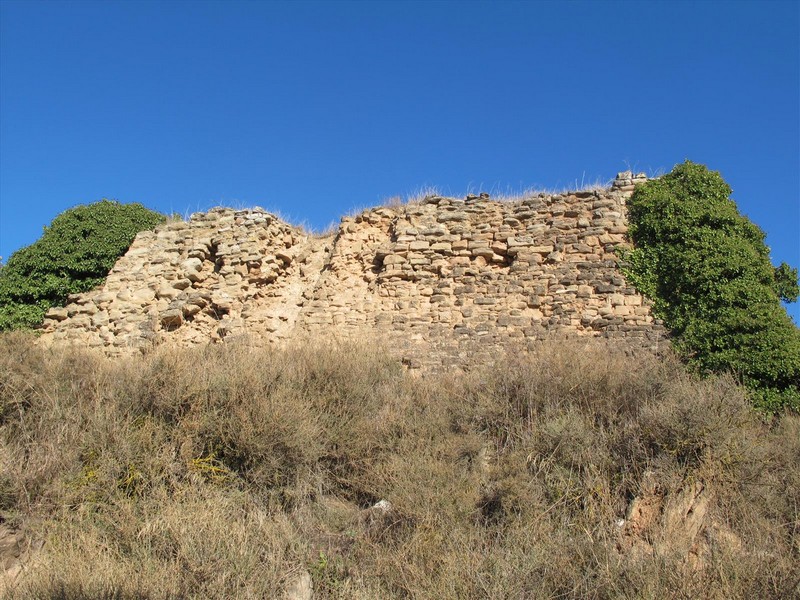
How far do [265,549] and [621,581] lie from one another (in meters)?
2.71

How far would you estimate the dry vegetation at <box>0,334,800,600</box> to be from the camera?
4.80 metres

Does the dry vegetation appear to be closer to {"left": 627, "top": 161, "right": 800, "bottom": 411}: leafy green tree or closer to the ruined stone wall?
{"left": 627, "top": 161, "right": 800, "bottom": 411}: leafy green tree

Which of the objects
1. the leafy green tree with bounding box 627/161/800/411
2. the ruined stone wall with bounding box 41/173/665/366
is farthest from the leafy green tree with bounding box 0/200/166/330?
the leafy green tree with bounding box 627/161/800/411

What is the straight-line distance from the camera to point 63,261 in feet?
37.4

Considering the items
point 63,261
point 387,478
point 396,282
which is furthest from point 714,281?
point 63,261

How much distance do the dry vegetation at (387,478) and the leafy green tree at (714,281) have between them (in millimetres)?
545

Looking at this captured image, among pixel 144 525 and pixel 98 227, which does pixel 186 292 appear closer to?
pixel 98 227

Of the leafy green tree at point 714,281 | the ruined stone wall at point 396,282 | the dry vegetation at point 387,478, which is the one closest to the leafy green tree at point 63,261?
the ruined stone wall at point 396,282

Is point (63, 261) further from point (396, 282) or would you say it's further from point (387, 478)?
point (387, 478)

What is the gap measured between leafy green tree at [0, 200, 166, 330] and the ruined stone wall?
12.0 inches

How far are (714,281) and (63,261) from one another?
1038 centimetres

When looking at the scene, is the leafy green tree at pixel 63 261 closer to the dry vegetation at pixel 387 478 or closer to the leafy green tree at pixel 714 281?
the dry vegetation at pixel 387 478

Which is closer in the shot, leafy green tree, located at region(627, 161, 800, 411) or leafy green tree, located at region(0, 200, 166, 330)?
leafy green tree, located at region(627, 161, 800, 411)

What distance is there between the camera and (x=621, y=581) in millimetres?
4574
